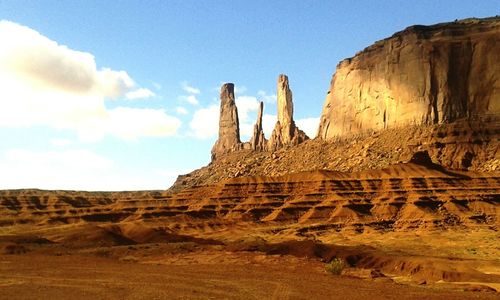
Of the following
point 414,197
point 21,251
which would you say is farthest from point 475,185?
point 21,251

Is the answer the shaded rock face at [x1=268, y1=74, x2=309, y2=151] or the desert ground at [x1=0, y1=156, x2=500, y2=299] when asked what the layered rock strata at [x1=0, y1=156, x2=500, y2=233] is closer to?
the desert ground at [x1=0, y1=156, x2=500, y2=299]

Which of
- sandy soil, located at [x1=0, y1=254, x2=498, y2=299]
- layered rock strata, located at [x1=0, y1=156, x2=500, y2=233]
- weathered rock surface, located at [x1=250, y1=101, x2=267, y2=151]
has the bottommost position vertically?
sandy soil, located at [x1=0, y1=254, x2=498, y2=299]

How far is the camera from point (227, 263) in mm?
44531

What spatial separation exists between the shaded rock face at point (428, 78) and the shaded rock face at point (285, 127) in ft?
53.1

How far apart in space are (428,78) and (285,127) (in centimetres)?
5846

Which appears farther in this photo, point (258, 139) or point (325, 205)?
point (258, 139)

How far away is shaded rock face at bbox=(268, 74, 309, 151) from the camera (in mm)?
174625

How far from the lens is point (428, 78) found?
136m

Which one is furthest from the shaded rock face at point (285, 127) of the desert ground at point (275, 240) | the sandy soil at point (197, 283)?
the sandy soil at point (197, 283)

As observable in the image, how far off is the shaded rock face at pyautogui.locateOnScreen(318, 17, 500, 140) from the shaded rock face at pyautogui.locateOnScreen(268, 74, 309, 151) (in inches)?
638

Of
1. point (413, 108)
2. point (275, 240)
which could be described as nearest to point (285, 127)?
point (413, 108)

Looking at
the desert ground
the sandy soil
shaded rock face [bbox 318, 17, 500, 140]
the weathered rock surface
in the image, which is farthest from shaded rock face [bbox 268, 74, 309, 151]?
the sandy soil

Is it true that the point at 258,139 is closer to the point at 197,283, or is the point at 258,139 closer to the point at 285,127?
the point at 285,127

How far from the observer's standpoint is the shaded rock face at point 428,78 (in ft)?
426
